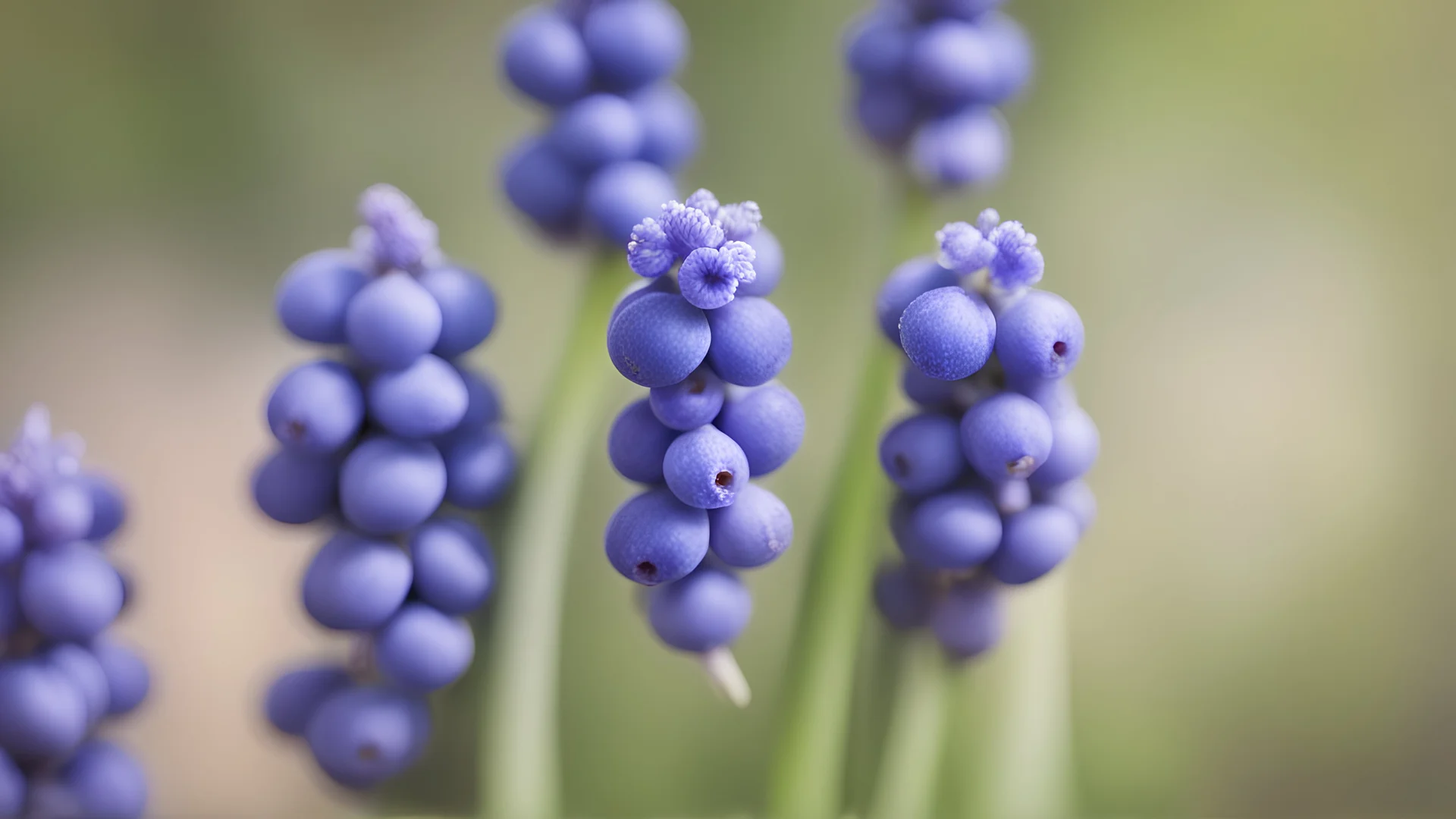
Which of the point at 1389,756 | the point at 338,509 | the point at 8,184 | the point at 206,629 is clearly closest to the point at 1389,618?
the point at 1389,756

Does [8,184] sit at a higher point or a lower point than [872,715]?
higher

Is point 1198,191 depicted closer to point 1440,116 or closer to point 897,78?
point 1440,116

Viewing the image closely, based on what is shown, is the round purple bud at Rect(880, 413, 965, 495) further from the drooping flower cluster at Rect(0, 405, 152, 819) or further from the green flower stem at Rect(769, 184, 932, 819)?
the drooping flower cluster at Rect(0, 405, 152, 819)

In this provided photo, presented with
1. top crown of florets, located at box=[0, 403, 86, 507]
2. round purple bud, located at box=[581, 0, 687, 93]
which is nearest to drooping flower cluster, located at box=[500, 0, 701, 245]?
round purple bud, located at box=[581, 0, 687, 93]

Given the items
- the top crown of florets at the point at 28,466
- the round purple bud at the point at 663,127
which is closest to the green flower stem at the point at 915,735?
the round purple bud at the point at 663,127

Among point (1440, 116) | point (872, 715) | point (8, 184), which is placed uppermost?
point (1440, 116)
